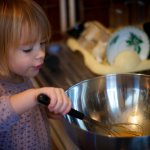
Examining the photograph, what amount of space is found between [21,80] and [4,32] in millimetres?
133

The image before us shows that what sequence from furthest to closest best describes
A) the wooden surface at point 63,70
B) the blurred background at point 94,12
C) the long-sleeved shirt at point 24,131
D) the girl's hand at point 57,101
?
the blurred background at point 94,12 < the wooden surface at point 63,70 < the long-sleeved shirt at point 24,131 < the girl's hand at point 57,101

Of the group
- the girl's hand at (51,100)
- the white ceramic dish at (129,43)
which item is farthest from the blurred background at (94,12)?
the girl's hand at (51,100)

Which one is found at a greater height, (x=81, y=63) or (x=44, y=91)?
(x=44, y=91)

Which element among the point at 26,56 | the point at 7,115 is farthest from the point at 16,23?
the point at 7,115

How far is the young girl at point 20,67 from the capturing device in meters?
0.58

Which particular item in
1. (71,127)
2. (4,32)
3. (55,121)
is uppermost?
(4,32)

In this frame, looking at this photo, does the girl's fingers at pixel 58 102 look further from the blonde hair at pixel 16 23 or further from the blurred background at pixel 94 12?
the blurred background at pixel 94 12

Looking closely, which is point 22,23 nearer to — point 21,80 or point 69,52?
point 21,80

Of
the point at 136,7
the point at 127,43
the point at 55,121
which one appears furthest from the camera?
the point at 136,7

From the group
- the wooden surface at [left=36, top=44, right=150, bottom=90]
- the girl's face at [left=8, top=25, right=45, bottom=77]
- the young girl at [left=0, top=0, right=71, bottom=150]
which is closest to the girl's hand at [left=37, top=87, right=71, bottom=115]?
the young girl at [left=0, top=0, right=71, bottom=150]

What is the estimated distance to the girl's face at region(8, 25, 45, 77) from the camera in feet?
2.10

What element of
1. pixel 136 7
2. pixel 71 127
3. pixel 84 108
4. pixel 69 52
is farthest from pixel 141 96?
pixel 136 7

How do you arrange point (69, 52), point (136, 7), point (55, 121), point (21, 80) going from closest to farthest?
point (21, 80) < point (55, 121) < point (69, 52) < point (136, 7)

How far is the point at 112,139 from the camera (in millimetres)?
567
